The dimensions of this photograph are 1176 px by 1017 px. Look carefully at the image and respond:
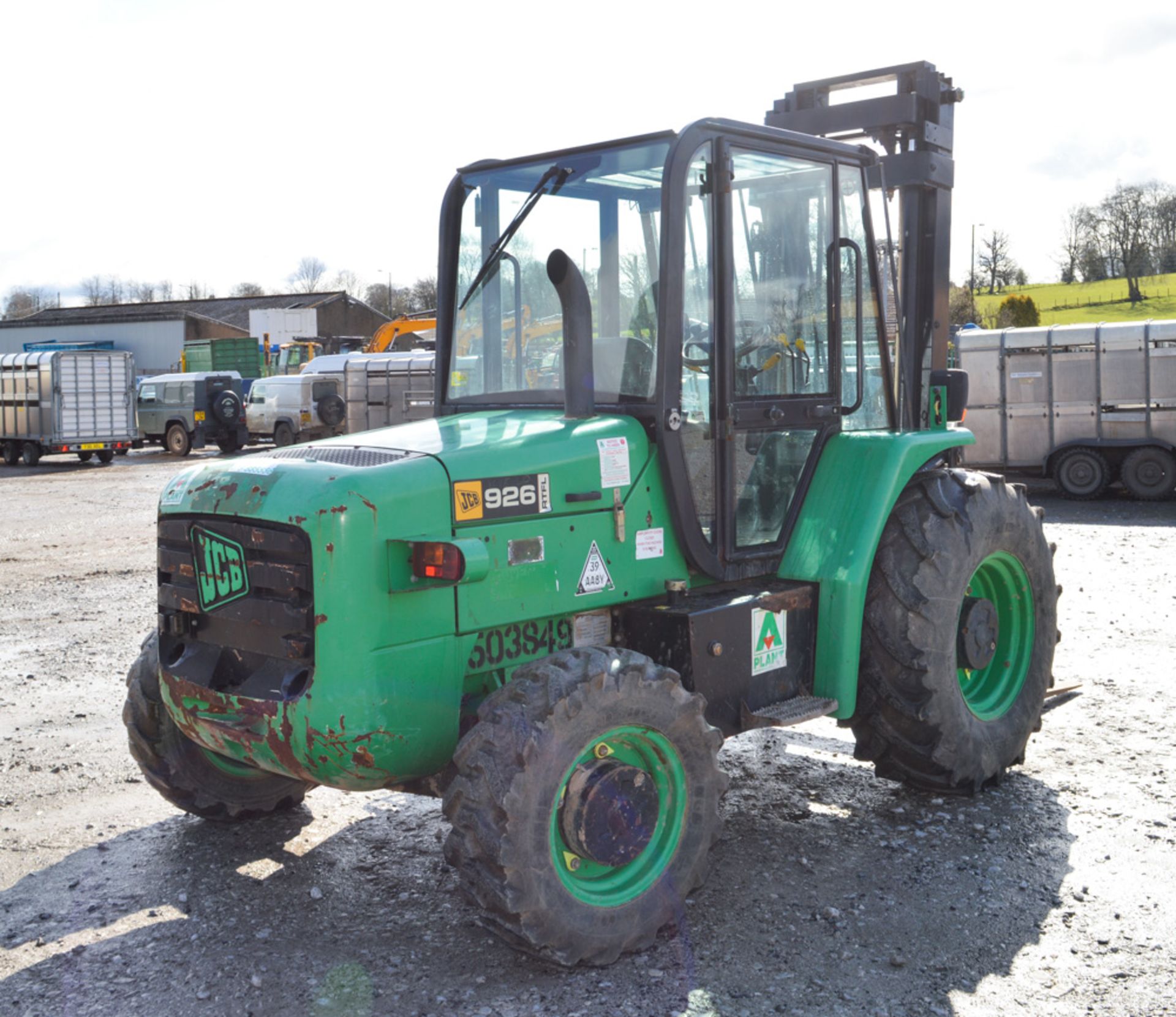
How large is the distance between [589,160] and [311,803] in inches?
123

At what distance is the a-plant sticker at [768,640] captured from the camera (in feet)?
15.6

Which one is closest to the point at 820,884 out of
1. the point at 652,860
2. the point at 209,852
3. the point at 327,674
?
the point at 652,860

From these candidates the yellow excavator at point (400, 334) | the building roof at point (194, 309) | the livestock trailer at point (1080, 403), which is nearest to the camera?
the livestock trailer at point (1080, 403)

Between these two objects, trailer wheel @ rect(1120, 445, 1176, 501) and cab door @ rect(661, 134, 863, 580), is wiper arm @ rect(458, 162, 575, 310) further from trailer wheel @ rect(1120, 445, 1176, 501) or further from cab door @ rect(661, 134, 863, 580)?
trailer wheel @ rect(1120, 445, 1176, 501)

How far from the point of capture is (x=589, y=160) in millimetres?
4852

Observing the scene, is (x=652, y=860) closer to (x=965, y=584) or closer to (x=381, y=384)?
(x=965, y=584)

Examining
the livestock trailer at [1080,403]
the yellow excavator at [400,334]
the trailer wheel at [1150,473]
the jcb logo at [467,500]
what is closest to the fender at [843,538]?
the jcb logo at [467,500]

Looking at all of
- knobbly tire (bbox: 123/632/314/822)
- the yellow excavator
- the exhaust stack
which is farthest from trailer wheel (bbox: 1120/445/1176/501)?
the yellow excavator

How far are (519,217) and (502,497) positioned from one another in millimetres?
1390

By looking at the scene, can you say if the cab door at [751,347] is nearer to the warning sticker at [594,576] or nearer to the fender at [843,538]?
the fender at [843,538]

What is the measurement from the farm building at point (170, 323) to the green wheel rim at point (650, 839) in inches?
2294

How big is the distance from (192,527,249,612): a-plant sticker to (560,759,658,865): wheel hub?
1.30 m

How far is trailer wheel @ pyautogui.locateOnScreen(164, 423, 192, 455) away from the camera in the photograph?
31766 mm

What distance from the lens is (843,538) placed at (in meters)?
5.11
